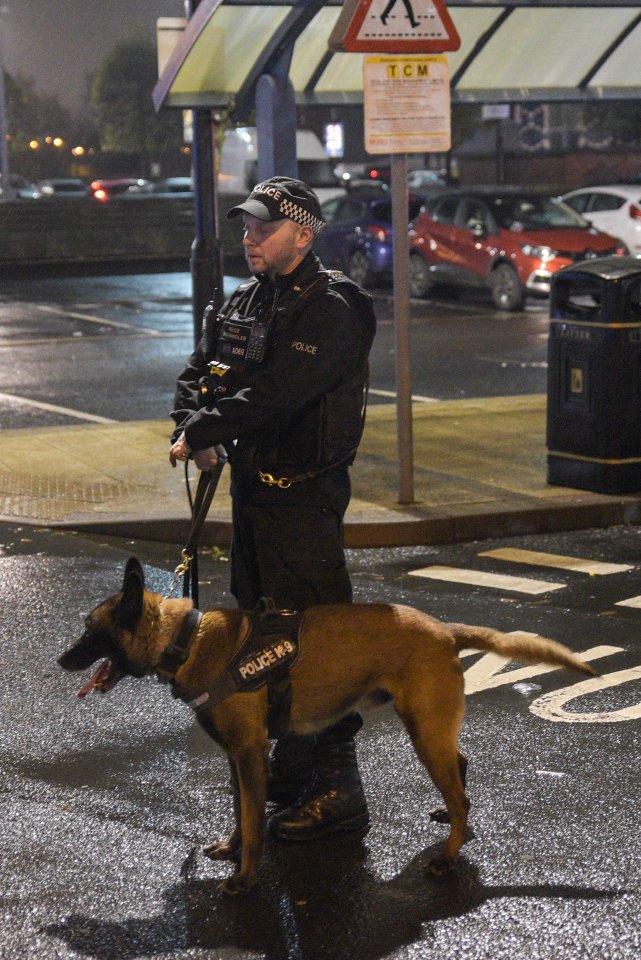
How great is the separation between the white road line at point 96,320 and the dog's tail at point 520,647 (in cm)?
1451

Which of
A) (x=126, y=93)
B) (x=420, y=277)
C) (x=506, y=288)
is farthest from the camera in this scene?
(x=126, y=93)

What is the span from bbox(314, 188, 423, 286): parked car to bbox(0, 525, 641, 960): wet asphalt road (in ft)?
57.7

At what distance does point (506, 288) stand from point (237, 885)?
1765 centimetres

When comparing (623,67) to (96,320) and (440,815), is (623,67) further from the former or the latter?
(440,815)

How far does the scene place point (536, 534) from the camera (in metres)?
8.76

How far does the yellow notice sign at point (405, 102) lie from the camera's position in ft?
27.8

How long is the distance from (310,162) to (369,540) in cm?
3455

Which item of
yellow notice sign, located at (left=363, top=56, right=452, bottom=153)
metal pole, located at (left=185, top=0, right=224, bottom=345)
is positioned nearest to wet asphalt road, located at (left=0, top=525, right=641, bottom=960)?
yellow notice sign, located at (left=363, top=56, right=452, bottom=153)

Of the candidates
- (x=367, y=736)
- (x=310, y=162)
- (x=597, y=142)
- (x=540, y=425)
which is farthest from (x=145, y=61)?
(x=367, y=736)

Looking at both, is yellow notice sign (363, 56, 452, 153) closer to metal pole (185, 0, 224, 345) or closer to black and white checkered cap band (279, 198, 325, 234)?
metal pole (185, 0, 224, 345)

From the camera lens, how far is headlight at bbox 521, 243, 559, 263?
2070 cm

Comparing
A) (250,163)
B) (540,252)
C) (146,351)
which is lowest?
(146,351)

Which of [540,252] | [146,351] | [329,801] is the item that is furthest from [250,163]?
[329,801]

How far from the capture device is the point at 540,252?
68.0 ft
